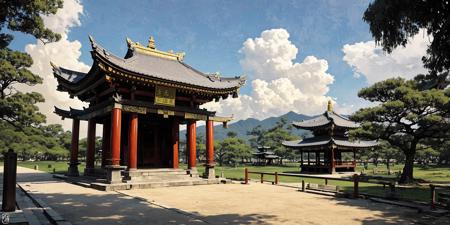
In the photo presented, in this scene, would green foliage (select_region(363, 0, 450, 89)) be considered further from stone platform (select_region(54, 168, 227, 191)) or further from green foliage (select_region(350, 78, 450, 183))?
green foliage (select_region(350, 78, 450, 183))

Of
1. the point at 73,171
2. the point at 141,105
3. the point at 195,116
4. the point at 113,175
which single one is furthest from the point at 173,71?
the point at 73,171

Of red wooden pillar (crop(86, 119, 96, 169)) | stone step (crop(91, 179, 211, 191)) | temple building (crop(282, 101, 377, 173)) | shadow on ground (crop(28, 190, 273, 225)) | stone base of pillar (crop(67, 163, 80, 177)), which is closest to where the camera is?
shadow on ground (crop(28, 190, 273, 225))

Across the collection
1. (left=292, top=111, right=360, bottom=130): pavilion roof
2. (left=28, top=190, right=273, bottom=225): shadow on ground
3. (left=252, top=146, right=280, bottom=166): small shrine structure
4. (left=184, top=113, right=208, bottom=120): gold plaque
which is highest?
(left=292, top=111, right=360, bottom=130): pavilion roof

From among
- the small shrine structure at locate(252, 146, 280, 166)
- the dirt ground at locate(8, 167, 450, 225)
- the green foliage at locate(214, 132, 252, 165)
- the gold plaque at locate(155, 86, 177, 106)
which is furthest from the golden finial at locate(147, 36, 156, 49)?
the small shrine structure at locate(252, 146, 280, 166)

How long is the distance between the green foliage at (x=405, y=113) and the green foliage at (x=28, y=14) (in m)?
25.4

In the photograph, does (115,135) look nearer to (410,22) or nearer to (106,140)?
(106,140)

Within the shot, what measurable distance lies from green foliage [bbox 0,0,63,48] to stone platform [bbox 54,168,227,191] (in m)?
8.32

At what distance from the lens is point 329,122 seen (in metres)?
42.8

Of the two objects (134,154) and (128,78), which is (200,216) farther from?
(128,78)

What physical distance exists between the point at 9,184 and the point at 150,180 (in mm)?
12066

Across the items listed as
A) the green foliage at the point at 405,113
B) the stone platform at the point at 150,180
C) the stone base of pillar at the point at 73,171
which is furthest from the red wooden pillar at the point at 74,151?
the green foliage at the point at 405,113

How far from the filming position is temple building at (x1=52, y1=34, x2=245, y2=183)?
19875 mm

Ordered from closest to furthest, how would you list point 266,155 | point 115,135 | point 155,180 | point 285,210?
point 285,210, point 115,135, point 155,180, point 266,155

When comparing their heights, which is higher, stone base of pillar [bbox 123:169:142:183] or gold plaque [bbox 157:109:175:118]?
gold plaque [bbox 157:109:175:118]
